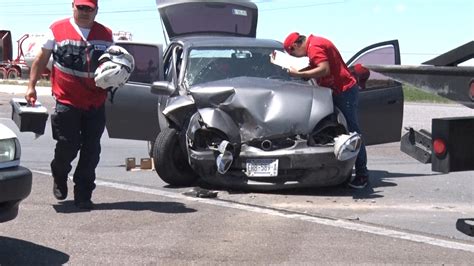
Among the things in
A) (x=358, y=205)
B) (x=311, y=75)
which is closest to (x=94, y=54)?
(x=311, y=75)

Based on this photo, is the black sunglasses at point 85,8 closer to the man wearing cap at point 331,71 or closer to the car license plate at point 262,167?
the car license plate at point 262,167

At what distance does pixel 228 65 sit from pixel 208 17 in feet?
10.1

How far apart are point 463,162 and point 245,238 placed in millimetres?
2251

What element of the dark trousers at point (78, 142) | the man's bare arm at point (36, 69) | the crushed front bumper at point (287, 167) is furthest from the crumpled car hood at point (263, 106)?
the man's bare arm at point (36, 69)

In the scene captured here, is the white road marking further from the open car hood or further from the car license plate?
the open car hood

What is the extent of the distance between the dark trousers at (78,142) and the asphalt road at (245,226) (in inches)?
11.0

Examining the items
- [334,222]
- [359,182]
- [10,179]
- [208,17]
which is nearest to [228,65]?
[359,182]

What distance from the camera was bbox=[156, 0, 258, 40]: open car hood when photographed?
12.1 metres

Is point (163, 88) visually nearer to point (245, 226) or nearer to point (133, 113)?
point (133, 113)

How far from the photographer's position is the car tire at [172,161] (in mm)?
8812

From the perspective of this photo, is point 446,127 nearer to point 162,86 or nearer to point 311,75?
point 311,75

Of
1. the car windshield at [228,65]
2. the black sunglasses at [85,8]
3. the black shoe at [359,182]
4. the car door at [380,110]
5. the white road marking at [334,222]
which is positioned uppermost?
the black sunglasses at [85,8]

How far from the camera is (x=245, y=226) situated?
670cm

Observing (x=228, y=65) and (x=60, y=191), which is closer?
(x=60, y=191)
